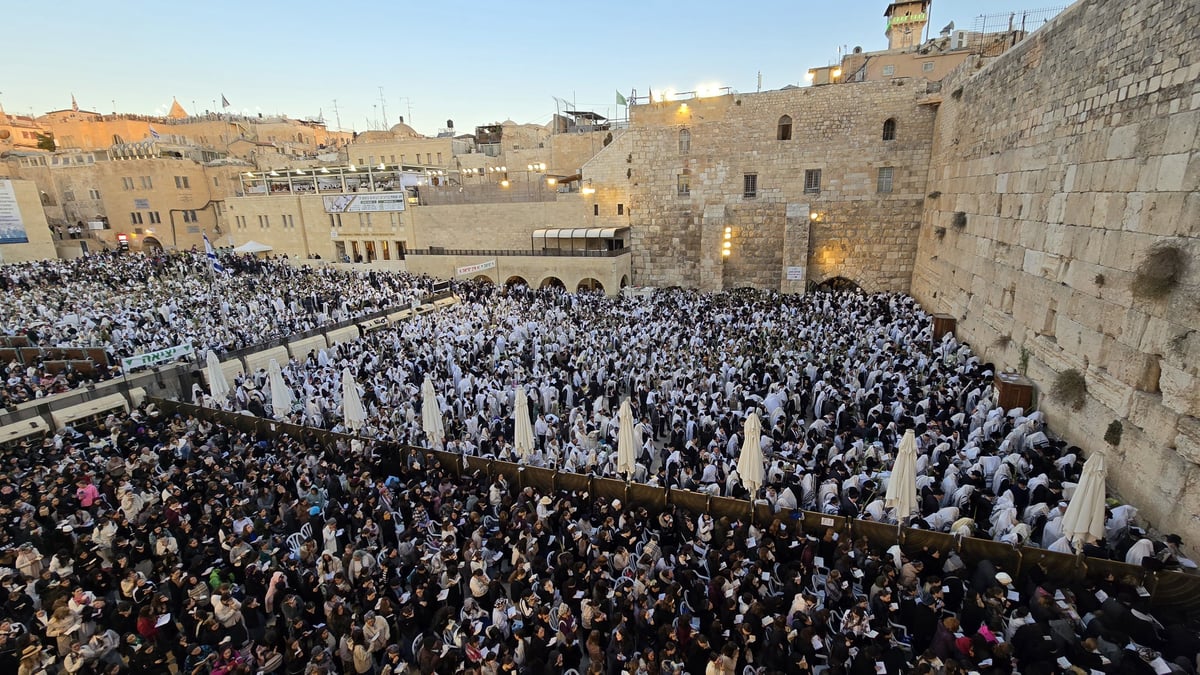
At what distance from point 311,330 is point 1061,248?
65.3 ft

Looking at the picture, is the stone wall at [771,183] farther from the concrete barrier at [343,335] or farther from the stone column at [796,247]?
the concrete barrier at [343,335]

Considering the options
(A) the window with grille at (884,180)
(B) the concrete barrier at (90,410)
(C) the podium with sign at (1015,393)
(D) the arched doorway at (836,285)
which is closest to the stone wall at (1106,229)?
(C) the podium with sign at (1015,393)

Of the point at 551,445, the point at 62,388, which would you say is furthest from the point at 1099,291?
the point at 62,388

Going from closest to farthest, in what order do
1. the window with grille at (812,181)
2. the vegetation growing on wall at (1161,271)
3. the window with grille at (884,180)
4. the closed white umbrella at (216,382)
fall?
the vegetation growing on wall at (1161,271), the closed white umbrella at (216,382), the window with grille at (884,180), the window with grille at (812,181)

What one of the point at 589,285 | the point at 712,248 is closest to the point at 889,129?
the point at 712,248

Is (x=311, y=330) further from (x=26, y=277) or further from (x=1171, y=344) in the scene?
(x=1171, y=344)

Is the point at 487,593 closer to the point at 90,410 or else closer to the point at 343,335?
the point at 90,410

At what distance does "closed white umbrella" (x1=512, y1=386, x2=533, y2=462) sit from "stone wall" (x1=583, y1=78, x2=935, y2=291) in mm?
17975

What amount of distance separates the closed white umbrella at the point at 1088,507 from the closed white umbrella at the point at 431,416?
9.31 meters

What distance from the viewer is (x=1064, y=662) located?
15.5 ft

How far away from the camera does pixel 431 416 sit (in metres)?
9.95

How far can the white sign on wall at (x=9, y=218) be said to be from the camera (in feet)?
100

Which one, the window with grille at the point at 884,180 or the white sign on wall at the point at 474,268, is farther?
the white sign on wall at the point at 474,268

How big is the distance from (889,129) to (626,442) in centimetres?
2070
